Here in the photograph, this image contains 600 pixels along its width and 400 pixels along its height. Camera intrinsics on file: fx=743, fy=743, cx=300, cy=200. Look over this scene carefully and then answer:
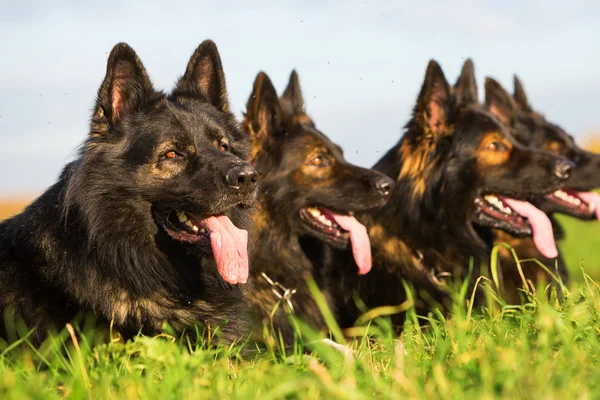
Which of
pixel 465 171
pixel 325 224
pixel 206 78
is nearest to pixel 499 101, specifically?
pixel 465 171

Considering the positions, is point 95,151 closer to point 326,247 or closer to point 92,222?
point 92,222

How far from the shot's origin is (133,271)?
430 cm

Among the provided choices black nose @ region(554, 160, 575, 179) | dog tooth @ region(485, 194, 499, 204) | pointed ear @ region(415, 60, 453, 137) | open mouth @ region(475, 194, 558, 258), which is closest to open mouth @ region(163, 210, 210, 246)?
pointed ear @ region(415, 60, 453, 137)

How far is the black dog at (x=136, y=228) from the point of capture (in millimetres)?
4156

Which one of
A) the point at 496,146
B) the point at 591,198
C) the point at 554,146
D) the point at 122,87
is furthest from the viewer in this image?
the point at 554,146

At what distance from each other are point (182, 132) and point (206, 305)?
3.46 ft

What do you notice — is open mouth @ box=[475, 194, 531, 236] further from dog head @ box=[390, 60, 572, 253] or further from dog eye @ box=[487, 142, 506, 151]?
dog eye @ box=[487, 142, 506, 151]

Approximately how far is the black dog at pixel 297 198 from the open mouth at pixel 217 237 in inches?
62.5

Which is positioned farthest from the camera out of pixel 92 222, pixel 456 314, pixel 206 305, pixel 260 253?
pixel 260 253

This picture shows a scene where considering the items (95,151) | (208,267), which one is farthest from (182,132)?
(208,267)

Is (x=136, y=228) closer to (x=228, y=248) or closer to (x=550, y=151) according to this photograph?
(x=228, y=248)

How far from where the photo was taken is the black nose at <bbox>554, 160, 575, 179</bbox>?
6.45 m

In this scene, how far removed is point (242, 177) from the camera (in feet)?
14.2

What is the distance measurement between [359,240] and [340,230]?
0.19 meters
